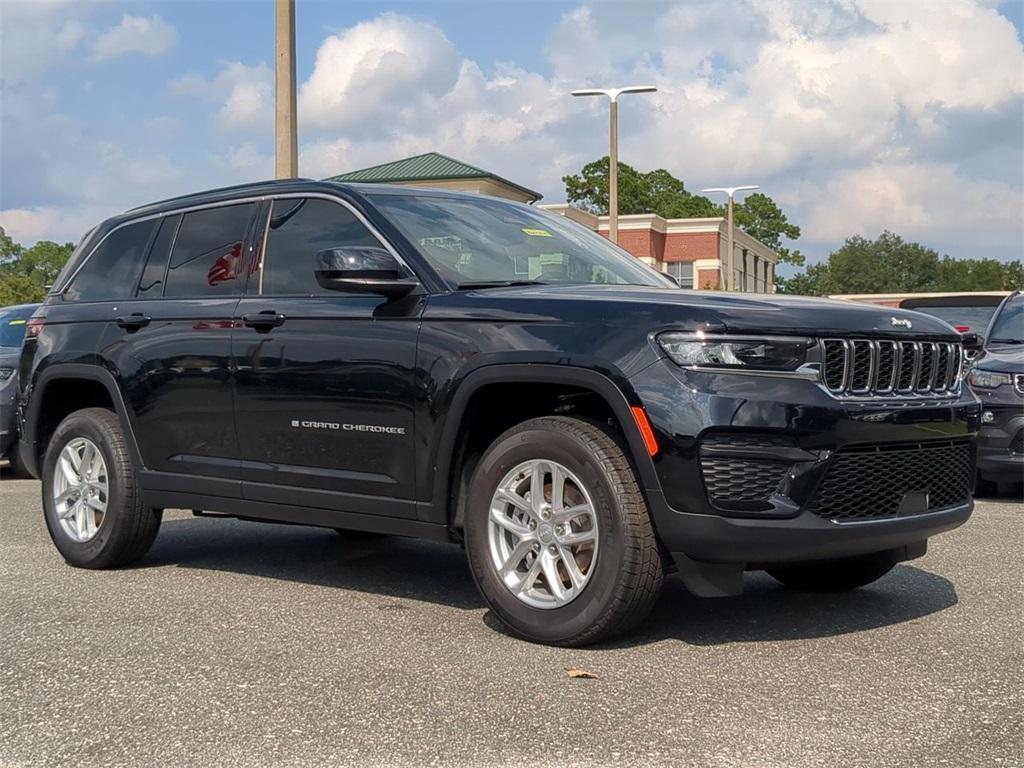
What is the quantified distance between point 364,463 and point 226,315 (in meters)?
1.14

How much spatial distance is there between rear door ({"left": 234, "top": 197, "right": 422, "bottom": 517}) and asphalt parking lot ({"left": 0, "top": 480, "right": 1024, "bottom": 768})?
1.85 ft

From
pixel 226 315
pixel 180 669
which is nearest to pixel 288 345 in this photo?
pixel 226 315

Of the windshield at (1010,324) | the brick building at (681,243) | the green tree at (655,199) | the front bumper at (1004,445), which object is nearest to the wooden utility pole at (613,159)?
the windshield at (1010,324)

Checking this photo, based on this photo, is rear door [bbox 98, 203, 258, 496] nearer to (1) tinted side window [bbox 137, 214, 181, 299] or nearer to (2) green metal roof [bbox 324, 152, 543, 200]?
(1) tinted side window [bbox 137, 214, 181, 299]

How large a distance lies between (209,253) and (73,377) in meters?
1.13

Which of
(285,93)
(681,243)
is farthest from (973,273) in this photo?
(285,93)

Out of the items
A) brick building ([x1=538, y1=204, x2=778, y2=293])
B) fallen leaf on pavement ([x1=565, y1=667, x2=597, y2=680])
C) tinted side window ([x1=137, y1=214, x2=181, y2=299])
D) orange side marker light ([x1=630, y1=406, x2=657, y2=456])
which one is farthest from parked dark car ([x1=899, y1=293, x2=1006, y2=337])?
brick building ([x1=538, y1=204, x2=778, y2=293])

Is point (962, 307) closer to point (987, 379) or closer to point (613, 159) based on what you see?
point (987, 379)

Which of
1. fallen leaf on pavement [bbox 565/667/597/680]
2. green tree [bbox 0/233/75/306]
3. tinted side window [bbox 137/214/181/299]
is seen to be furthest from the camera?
green tree [bbox 0/233/75/306]

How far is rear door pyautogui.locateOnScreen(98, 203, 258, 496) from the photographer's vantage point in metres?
6.28

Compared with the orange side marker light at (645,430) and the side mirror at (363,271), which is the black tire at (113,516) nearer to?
the side mirror at (363,271)

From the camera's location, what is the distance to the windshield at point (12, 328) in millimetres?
12109

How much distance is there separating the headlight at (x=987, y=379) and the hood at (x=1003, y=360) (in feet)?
0.12

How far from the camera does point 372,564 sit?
717cm
